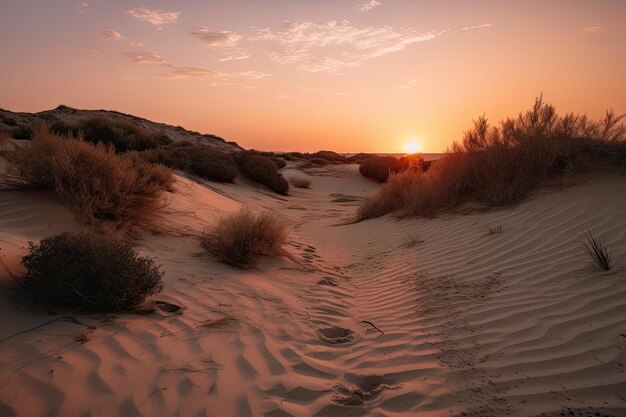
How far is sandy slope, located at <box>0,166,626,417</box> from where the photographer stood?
232 cm

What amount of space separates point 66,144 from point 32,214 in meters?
1.29

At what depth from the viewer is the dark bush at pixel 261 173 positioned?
51.6 ft

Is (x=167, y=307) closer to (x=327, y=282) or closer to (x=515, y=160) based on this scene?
(x=327, y=282)

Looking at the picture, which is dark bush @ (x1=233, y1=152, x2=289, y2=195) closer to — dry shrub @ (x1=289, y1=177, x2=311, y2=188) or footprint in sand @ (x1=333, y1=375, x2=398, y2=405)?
dry shrub @ (x1=289, y1=177, x2=311, y2=188)

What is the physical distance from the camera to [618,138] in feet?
20.3

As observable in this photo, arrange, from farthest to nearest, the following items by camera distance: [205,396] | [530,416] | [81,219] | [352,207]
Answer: [352,207] → [81,219] → [205,396] → [530,416]

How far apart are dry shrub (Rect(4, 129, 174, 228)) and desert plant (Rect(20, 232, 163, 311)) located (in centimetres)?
194

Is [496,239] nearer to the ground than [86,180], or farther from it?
nearer to the ground

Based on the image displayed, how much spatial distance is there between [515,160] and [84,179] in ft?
22.8

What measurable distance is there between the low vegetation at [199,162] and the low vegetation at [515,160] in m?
7.16

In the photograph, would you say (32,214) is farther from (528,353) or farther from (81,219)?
(528,353)

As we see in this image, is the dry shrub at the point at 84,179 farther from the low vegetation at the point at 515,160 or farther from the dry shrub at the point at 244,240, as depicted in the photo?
the low vegetation at the point at 515,160

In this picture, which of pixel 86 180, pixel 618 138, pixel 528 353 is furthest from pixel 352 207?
pixel 528 353

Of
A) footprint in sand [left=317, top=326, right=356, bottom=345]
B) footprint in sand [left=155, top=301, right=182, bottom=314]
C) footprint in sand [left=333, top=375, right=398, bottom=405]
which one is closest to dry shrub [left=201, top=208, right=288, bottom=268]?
footprint in sand [left=155, top=301, right=182, bottom=314]
